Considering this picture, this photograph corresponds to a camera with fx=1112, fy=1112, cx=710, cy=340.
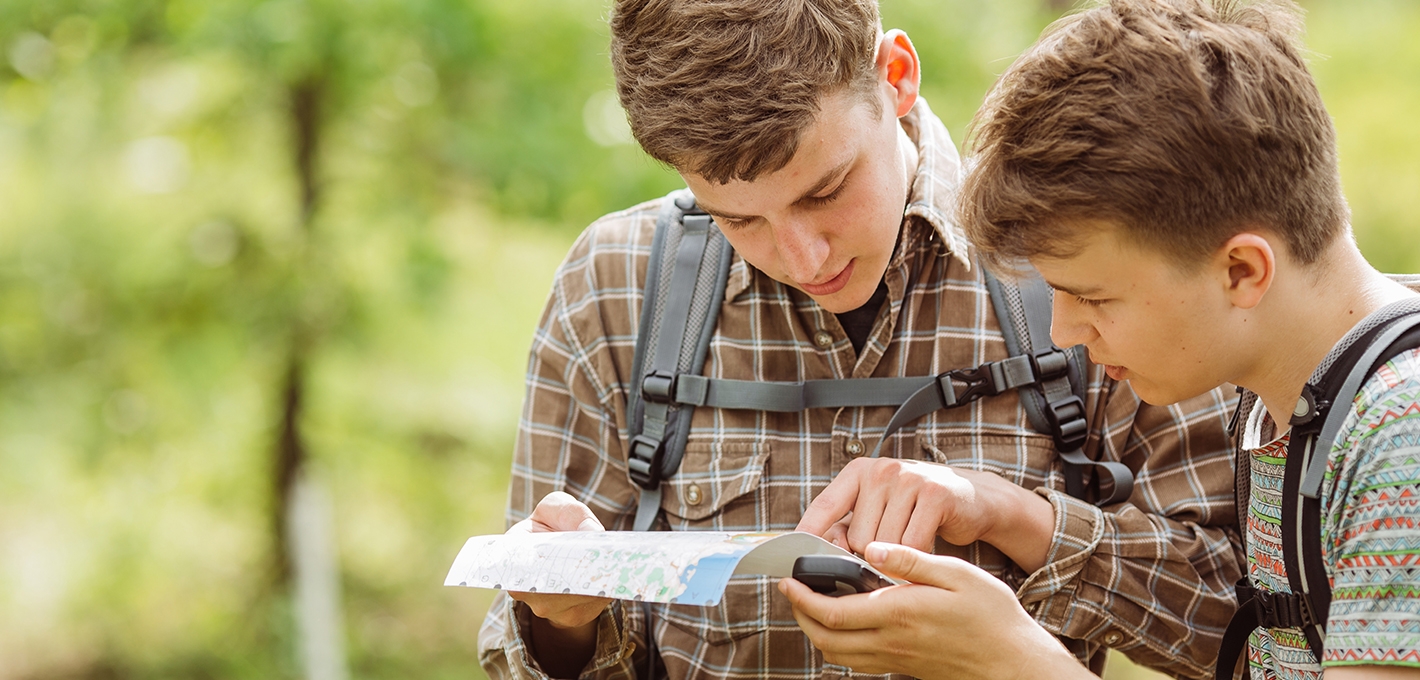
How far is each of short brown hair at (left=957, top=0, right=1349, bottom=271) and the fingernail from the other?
1.70ft

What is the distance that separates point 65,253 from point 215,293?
2.29 feet

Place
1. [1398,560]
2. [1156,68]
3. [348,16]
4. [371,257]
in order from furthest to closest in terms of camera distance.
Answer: [371,257] < [348,16] < [1156,68] < [1398,560]

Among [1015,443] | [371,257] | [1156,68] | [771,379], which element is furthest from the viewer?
[371,257]

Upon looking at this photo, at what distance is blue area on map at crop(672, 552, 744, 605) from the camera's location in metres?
1.55

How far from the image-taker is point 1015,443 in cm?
211

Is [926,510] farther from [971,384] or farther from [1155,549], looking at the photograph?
[1155,549]

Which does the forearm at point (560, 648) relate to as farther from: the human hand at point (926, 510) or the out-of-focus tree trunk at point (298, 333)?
the out-of-focus tree trunk at point (298, 333)

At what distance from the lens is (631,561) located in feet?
5.57

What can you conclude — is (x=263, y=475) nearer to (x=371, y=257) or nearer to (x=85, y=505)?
(x=85, y=505)

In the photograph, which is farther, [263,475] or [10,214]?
[263,475]

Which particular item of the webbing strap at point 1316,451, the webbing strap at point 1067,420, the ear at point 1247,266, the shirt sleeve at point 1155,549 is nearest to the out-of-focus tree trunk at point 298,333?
the webbing strap at point 1067,420

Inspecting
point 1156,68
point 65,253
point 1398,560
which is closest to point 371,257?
point 65,253

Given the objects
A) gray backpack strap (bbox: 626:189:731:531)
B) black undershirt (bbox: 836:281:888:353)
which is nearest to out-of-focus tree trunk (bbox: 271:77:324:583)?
gray backpack strap (bbox: 626:189:731:531)

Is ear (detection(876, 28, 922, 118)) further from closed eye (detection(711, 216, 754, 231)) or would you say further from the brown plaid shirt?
closed eye (detection(711, 216, 754, 231))
